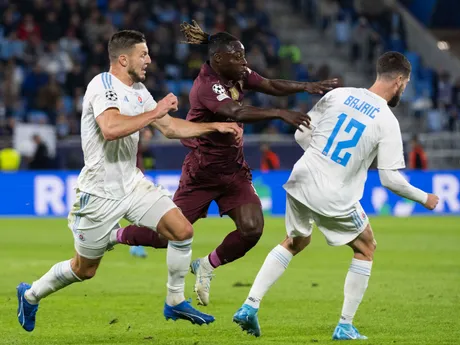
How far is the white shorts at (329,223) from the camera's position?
7.88 m

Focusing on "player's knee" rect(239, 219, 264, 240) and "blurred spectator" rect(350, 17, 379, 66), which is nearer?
"player's knee" rect(239, 219, 264, 240)

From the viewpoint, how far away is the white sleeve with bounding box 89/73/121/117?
24.8 feet

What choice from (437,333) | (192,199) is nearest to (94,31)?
(192,199)

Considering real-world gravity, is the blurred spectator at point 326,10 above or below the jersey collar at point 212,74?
below

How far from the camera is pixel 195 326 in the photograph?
29.1ft

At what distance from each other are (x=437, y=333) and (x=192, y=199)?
242cm

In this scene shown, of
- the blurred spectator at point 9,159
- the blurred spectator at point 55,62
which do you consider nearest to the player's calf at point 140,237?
the blurred spectator at point 9,159

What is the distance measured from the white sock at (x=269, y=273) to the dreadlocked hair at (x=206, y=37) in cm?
176

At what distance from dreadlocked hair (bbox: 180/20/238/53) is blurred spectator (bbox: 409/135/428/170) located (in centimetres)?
1532

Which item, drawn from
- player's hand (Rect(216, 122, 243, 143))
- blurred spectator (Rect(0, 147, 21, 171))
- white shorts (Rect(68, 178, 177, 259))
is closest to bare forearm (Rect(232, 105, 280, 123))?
player's hand (Rect(216, 122, 243, 143))

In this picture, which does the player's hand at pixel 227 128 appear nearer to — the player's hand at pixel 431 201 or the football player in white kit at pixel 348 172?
the football player in white kit at pixel 348 172

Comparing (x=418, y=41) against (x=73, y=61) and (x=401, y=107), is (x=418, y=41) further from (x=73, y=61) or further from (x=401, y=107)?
(x=73, y=61)

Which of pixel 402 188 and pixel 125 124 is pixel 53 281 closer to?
pixel 125 124

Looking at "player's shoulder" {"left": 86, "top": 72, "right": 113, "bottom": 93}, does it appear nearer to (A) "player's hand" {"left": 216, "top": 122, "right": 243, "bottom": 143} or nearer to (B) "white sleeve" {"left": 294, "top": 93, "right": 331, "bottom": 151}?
(A) "player's hand" {"left": 216, "top": 122, "right": 243, "bottom": 143}
